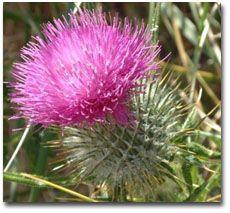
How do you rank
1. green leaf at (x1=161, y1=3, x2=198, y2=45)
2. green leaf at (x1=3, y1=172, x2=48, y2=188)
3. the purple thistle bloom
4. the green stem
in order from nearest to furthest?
the purple thistle bloom
green leaf at (x1=3, y1=172, x2=48, y2=188)
the green stem
green leaf at (x1=161, y1=3, x2=198, y2=45)

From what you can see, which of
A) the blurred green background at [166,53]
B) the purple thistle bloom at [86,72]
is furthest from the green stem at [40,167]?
the purple thistle bloom at [86,72]

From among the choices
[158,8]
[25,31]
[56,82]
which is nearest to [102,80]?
[56,82]

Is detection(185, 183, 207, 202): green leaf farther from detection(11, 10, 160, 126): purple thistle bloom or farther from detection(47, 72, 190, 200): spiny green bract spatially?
detection(11, 10, 160, 126): purple thistle bloom

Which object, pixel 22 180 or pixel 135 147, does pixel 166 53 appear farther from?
pixel 22 180

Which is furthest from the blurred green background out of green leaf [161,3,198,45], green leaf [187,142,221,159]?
green leaf [187,142,221,159]

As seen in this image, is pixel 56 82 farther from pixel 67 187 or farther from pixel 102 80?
pixel 67 187

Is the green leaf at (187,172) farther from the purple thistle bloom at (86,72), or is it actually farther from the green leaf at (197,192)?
the purple thistle bloom at (86,72)

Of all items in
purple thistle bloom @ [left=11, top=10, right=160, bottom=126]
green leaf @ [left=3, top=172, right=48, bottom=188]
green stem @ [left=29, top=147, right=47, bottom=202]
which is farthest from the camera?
green stem @ [left=29, top=147, right=47, bottom=202]
